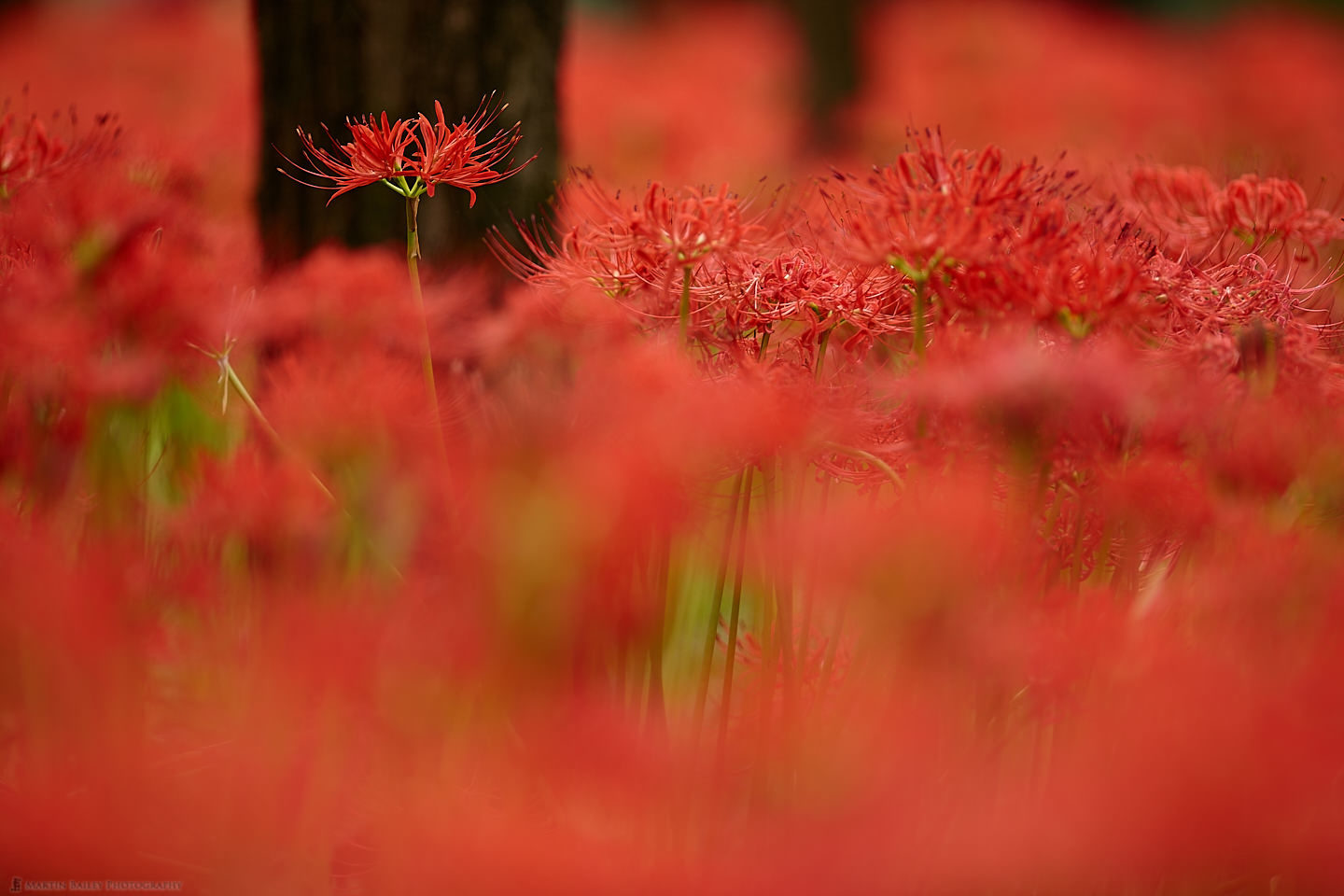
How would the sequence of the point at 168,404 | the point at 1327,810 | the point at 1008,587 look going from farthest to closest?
the point at 168,404 → the point at 1008,587 → the point at 1327,810

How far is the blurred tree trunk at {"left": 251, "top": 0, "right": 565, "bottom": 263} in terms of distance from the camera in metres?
0.83

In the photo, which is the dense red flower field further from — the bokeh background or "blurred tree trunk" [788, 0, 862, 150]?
"blurred tree trunk" [788, 0, 862, 150]

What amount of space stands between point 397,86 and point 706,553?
20.5 inches

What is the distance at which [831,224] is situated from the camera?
501 millimetres

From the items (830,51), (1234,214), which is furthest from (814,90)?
(1234,214)

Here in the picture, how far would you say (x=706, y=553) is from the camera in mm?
538

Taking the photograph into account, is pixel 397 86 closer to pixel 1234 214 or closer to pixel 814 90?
pixel 1234 214

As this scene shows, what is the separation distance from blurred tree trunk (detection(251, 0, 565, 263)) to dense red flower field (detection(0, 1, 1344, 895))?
0.59 feet

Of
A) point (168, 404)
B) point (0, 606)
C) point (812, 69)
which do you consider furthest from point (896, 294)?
point (812, 69)

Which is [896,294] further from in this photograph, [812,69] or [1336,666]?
[812,69]

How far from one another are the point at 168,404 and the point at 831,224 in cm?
49

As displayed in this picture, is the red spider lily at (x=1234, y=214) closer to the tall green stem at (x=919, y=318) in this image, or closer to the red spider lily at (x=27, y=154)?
the tall green stem at (x=919, y=318)

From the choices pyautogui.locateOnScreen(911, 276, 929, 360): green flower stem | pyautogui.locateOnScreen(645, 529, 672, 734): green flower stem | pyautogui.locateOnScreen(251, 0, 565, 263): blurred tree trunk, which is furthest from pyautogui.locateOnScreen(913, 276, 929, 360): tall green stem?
pyautogui.locateOnScreen(251, 0, 565, 263): blurred tree trunk

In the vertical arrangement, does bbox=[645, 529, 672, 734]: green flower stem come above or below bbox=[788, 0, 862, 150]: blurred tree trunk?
below
